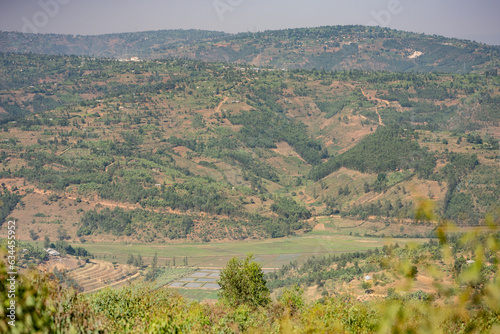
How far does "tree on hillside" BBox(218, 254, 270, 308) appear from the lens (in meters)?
41.3

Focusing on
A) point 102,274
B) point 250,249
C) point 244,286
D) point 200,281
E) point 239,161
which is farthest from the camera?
point 239,161

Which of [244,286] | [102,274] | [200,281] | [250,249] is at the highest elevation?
[244,286]

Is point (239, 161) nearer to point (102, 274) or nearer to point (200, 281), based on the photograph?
point (102, 274)

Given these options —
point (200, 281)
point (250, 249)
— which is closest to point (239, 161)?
point (250, 249)

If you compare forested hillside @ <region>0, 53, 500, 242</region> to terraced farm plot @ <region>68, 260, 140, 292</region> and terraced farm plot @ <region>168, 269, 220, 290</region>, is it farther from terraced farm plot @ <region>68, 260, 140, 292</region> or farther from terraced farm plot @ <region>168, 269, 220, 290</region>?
terraced farm plot @ <region>168, 269, 220, 290</region>

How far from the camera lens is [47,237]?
3821 inches

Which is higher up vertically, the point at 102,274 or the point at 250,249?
the point at 102,274

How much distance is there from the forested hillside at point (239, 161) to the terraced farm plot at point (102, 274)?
2047 centimetres

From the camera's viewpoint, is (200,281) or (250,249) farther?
(250,249)

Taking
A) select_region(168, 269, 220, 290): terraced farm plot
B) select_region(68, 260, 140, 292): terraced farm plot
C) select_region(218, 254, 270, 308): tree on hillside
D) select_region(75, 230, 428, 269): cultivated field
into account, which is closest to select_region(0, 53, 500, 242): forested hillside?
select_region(75, 230, 428, 269): cultivated field

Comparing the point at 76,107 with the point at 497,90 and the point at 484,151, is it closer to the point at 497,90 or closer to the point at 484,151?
the point at 484,151

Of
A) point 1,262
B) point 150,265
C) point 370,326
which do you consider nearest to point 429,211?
point 1,262

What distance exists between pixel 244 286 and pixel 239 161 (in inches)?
4311

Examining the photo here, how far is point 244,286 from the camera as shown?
4222cm
